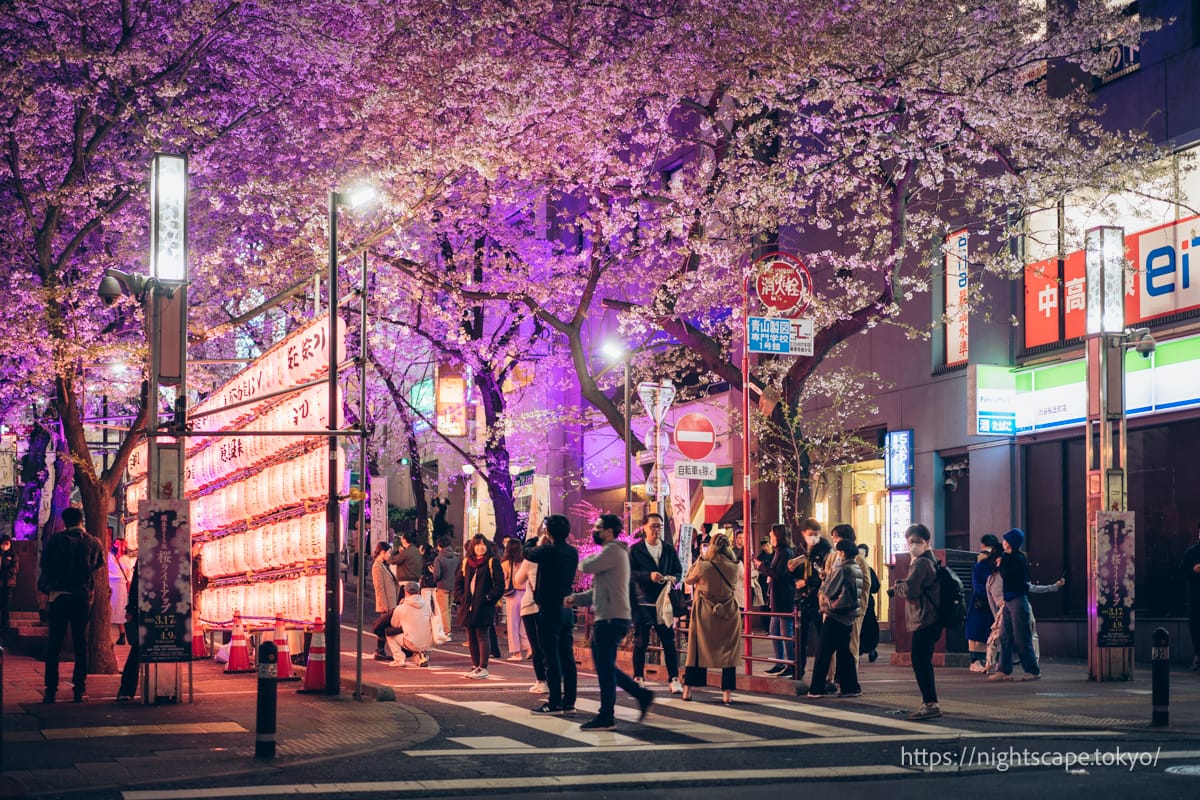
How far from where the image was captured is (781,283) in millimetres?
18359

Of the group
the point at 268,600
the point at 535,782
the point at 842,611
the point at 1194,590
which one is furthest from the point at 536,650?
the point at 1194,590

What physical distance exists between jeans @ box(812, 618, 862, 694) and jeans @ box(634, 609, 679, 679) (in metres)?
1.66

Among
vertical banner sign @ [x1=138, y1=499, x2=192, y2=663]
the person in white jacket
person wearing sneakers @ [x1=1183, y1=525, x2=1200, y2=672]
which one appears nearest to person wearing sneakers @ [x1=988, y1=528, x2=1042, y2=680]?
person wearing sneakers @ [x1=1183, y1=525, x2=1200, y2=672]

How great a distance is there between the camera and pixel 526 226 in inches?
1275

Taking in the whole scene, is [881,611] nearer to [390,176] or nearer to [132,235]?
[390,176]

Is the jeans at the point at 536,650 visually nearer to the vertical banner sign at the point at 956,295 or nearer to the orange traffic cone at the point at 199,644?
the orange traffic cone at the point at 199,644

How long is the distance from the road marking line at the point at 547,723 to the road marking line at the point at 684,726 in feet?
1.90

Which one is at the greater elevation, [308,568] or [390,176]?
[390,176]

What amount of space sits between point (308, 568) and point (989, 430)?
36.8 feet

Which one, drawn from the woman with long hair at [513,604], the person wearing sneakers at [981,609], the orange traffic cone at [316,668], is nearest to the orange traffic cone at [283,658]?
the orange traffic cone at [316,668]

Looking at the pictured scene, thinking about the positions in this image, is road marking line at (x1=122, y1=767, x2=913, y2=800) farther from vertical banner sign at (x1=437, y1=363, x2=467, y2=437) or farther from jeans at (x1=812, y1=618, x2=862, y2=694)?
vertical banner sign at (x1=437, y1=363, x2=467, y2=437)

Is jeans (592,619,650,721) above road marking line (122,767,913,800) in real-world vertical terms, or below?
above

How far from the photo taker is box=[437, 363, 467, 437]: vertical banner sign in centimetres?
3653

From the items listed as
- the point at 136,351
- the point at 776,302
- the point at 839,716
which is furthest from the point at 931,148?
the point at 136,351
